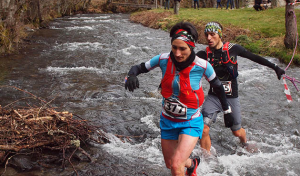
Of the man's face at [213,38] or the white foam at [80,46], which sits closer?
the man's face at [213,38]

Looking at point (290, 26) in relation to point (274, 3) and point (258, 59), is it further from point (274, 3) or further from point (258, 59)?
point (274, 3)

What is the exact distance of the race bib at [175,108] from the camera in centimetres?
387

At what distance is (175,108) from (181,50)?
0.77 meters

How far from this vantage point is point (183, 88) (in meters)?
3.78

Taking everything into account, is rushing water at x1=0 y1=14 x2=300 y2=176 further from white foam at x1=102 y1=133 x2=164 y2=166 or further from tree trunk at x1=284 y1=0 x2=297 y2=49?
tree trunk at x1=284 y1=0 x2=297 y2=49

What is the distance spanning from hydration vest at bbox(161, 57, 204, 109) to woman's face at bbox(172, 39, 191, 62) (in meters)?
0.15

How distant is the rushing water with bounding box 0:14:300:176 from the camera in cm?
525

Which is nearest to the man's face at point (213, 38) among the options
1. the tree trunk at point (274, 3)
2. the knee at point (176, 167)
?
the knee at point (176, 167)

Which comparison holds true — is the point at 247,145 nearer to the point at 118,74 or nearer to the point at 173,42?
the point at 173,42

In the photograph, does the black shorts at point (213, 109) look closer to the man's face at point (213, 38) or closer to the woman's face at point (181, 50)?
the man's face at point (213, 38)

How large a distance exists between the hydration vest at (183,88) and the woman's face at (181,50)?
0.50ft

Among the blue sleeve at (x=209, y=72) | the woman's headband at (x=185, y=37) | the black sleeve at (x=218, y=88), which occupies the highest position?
the woman's headband at (x=185, y=37)

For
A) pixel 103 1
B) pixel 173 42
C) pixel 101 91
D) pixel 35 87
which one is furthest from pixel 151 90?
pixel 103 1

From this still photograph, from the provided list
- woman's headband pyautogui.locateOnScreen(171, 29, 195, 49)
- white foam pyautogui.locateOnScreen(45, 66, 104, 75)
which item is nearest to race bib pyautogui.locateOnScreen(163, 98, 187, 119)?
woman's headband pyautogui.locateOnScreen(171, 29, 195, 49)
